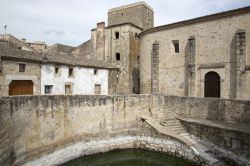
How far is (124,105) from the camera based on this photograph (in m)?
14.9

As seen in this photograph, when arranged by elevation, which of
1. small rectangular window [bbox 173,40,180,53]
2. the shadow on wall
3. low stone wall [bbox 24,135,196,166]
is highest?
small rectangular window [bbox 173,40,180,53]

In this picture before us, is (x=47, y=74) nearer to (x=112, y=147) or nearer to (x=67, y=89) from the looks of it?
(x=67, y=89)

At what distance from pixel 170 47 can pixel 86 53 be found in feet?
38.8

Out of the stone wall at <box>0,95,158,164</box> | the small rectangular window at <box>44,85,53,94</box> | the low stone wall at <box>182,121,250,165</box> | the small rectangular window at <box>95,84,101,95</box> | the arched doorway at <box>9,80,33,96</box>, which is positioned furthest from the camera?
the small rectangular window at <box>95,84,101,95</box>

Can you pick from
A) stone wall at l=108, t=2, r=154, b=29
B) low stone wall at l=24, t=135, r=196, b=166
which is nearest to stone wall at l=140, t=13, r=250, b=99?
low stone wall at l=24, t=135, r=196, b=166

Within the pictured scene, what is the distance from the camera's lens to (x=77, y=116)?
1254cm

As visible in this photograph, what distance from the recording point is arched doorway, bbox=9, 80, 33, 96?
48.4ft

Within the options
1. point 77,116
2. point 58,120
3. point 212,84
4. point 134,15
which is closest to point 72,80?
point 77,116

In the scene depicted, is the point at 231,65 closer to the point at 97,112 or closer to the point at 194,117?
the point at 194,117

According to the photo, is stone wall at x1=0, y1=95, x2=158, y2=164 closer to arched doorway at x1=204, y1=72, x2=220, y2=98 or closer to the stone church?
the stone church

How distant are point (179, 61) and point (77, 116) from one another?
10152mm

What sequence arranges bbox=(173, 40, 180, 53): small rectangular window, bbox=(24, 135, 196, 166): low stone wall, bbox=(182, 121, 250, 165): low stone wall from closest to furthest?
bbox=(182, 121, 250, 165): low stone wall < bbox=(24, 135, 196, 166): low stone wall < bbox=(173, 40, 180, 53): small rectangular window

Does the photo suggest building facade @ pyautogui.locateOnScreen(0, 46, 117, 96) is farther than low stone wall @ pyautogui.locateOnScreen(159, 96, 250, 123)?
Yes

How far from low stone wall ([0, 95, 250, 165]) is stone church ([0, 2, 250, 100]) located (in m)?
2.57
